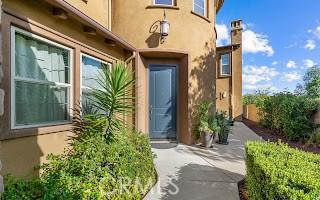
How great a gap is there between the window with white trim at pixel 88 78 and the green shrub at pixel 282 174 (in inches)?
164

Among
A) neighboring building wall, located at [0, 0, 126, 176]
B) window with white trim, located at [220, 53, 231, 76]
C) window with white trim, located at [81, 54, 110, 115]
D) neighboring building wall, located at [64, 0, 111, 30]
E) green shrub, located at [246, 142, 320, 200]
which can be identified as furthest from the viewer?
window with white trim, located at [220, 53, 231, 76]

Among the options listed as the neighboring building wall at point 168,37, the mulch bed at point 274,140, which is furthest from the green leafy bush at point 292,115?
the neighboring building wall at point 168,37

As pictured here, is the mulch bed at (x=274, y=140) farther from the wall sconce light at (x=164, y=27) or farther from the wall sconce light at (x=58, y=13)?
the wall sconce light at (x=58, y=13)

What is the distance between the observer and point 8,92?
405 centimetres

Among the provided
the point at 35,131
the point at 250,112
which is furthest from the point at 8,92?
the point at 250,112

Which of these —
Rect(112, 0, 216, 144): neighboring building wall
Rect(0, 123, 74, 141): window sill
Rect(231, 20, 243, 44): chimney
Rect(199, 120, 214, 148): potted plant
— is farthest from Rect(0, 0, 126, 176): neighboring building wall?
Rect(231, 20, 243, 44): chimney

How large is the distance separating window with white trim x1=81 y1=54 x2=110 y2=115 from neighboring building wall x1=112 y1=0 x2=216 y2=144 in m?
2.03

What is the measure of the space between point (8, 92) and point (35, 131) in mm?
925

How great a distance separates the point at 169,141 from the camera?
31.0 feet

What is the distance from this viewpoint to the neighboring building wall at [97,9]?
697cm

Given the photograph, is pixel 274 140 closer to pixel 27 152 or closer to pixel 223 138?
pixel 223 138

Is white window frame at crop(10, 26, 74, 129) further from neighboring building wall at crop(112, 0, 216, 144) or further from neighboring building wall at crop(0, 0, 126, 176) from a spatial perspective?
neighboring building wall at crop(112, 0, 216, 144)

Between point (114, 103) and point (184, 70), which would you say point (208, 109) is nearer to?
point (184, 70)

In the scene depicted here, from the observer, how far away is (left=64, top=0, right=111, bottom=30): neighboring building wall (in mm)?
6973
